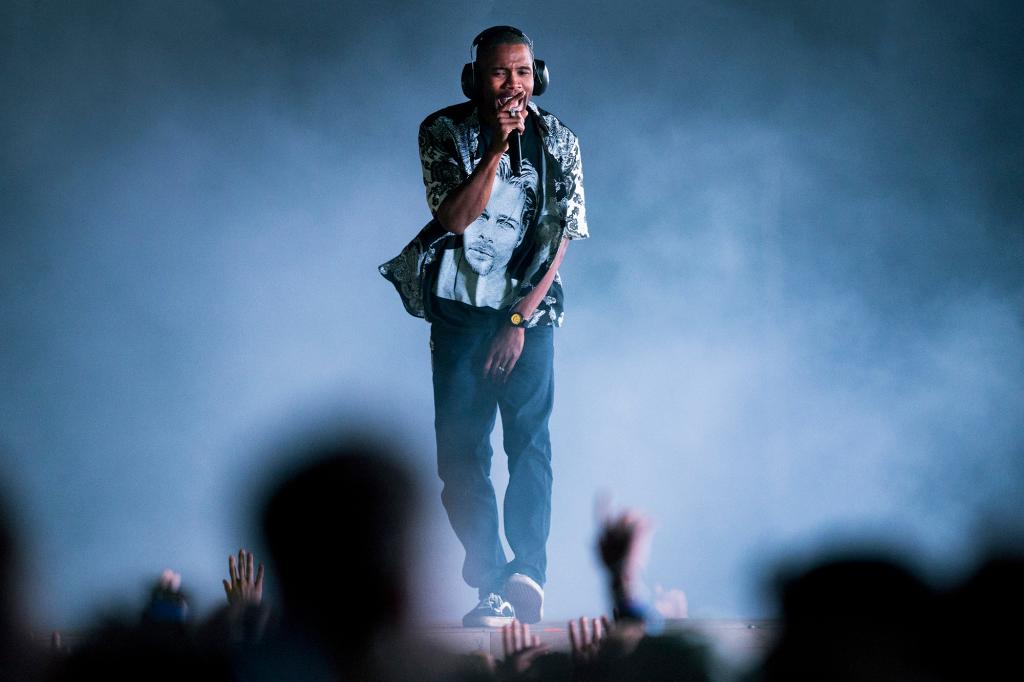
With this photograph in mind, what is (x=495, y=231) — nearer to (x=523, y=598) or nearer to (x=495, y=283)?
(x=495, y=283)

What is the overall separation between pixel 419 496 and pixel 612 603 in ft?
3.73

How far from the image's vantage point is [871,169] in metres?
3.22

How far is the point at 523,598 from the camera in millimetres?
2404

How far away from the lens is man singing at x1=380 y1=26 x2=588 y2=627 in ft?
8.17

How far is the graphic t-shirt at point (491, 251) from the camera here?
2.64 meters

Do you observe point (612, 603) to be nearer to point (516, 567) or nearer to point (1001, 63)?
point (516, 567)

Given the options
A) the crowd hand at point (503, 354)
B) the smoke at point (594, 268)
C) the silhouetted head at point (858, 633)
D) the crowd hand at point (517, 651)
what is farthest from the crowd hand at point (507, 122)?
the silhouetted head at point (858, 633)

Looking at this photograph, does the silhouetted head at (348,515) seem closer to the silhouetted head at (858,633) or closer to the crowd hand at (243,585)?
the crowd hand at (243,585)

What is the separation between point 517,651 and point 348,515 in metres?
1.26

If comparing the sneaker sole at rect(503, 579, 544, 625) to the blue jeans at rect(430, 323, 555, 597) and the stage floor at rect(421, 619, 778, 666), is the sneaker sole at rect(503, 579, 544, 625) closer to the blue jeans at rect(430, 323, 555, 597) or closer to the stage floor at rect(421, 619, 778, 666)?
the blue jeans at rect(430, 323, 555, 597)

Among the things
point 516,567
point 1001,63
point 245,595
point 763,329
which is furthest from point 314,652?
point 1001,63

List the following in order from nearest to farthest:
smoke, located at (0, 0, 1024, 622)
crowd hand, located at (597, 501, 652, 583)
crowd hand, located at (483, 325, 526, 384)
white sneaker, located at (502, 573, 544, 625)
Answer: crowd hand, located at (597, 501, 652, 583)
white sneaker, located at (502, 573, 544, 625)
crowd hand, located at (483, 325, 526, 384)
smoke, located at (0, 0, 1024, 622)

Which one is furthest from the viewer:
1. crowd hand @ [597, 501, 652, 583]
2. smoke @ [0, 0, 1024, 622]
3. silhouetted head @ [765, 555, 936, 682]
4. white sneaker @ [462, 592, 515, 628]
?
smoke @ [0, 0, 1024, 622]

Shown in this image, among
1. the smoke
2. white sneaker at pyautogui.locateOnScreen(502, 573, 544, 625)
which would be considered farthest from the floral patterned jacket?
white sneaker at pyautogui.locateOnScreen(502, 573, 544, 625)
